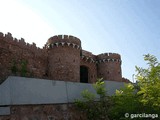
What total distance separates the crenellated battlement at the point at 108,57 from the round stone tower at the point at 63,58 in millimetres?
5475

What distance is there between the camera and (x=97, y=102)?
39.6ft

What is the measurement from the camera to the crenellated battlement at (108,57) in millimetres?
24558

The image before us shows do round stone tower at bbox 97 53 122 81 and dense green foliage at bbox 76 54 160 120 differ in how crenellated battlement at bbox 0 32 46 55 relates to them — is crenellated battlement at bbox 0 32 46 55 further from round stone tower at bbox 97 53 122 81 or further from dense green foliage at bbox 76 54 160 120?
dense green foliage at bbox 76 54 160 120

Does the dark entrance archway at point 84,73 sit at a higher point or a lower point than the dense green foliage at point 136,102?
higher

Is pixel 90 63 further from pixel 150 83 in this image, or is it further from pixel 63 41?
pixel 150 83

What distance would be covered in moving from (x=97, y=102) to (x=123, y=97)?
65.1 inches

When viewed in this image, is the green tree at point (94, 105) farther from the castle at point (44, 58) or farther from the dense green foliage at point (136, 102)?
the castle at point (44, 58)

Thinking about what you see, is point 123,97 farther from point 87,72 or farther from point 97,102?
point 87,72

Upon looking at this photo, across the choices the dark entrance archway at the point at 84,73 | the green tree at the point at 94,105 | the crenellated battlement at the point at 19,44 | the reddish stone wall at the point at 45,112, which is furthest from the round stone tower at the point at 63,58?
the reddish stone wall at the point at 45,112

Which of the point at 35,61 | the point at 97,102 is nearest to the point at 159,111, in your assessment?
the point at 97,102

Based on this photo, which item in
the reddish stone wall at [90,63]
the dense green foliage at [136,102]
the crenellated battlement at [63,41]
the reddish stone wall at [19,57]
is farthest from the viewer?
the reddish stone wall at [90,63]

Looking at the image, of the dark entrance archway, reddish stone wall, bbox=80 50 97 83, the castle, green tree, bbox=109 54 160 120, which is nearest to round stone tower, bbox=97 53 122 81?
reddish stone wall, bbox=80 50 97 83

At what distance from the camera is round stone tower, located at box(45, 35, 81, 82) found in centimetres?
1861

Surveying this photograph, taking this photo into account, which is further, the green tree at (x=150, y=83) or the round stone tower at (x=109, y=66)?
the round stone tower at (x=109, y=66)
